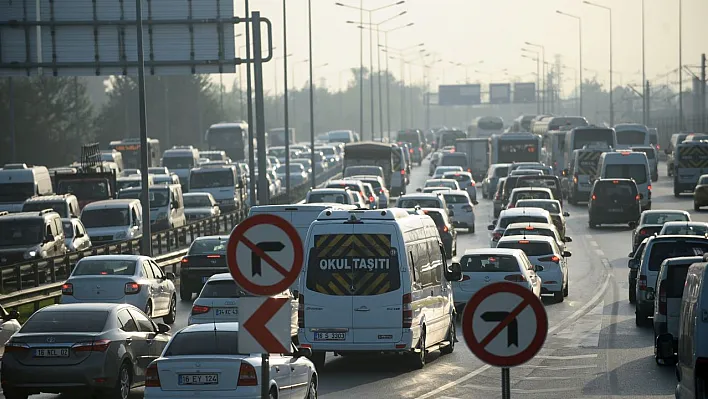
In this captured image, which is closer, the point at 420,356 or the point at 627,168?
the point at 420,356

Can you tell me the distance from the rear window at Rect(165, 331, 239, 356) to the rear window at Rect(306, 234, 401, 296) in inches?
201

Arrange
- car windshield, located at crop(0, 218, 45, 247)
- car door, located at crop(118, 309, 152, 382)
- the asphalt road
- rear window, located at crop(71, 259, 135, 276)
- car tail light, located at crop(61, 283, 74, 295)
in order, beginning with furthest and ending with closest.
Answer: car windshield, located at crop(0, 218, 45, 247) < rear window, located at crop(71, 259, 135, 276) < car tail light, located at crop(61, 283, 74, 295) < the asphalt road < car door, located at crop(118, 309, 152, 382)

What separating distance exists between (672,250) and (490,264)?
10.6ft

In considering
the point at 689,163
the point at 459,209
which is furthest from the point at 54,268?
the point at 689,163

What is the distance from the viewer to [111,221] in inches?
1754

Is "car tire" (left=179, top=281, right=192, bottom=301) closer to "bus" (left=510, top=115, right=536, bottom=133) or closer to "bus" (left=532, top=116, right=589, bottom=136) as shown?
"bus" (left=532, top=116, right=589, bottom=136)

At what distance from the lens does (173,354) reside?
14680 millimetres

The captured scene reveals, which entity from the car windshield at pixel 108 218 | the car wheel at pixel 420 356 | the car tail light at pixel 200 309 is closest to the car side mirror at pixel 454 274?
the car wheel at pixel 420 356

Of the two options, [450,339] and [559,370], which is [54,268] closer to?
[450,339]

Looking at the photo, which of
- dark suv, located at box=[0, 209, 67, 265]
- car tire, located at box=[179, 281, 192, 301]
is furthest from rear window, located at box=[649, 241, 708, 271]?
dark suv, located at box=[0, 209, 67, 265]

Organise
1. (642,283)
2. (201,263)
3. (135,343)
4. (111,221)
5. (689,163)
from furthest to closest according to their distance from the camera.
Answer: (689,163)
(111,221)
(201,263)
(642,283)
(135,343)

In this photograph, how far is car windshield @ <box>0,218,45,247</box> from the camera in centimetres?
3725

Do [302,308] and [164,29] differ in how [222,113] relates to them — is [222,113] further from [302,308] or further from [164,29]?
[302,308]

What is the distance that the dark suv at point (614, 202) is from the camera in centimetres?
5266
